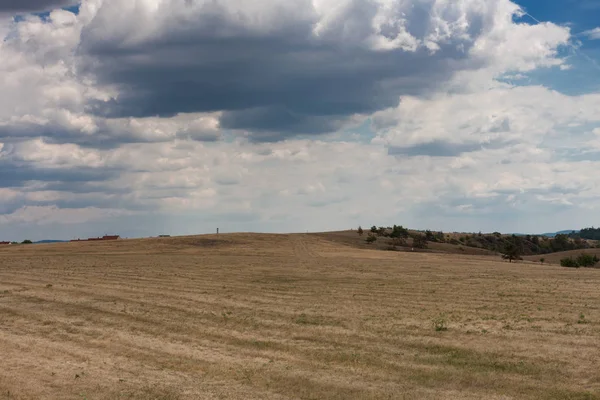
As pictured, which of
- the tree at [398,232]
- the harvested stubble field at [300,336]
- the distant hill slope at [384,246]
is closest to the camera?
the harvested stubble field at [300,336]

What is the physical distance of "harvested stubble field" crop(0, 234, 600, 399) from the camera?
16859mm

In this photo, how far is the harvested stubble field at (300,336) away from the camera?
16859mm

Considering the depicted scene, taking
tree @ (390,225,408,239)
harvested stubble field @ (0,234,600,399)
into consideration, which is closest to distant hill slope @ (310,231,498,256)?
tree @ (390,225,408,239)

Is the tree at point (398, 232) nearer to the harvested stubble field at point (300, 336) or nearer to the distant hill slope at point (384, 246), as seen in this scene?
the distant hill slope at point (384, 246)

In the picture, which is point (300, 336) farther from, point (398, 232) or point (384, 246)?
point (398, 232)

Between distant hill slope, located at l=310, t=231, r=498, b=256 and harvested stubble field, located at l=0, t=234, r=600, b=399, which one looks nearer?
harvested stubble field, located at l=0, t=234, r=600, b=399

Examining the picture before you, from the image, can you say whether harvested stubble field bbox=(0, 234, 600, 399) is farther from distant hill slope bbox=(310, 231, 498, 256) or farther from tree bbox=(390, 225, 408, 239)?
tree bbox=(390, 225, 408, 239)

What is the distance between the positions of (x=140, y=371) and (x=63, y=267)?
3548 cm

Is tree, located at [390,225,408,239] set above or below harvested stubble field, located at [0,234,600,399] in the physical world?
above

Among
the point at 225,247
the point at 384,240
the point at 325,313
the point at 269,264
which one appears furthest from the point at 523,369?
the point at 384,240

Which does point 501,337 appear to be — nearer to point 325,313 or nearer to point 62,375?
point 325,313

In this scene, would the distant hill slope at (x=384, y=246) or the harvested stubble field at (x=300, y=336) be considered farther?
the distant hill slope at (x=384, y=246)

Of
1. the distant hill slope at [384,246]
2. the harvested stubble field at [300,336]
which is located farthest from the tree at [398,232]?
the harvested stubble field at [300,336]

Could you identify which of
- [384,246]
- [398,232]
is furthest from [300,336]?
[398,232]
